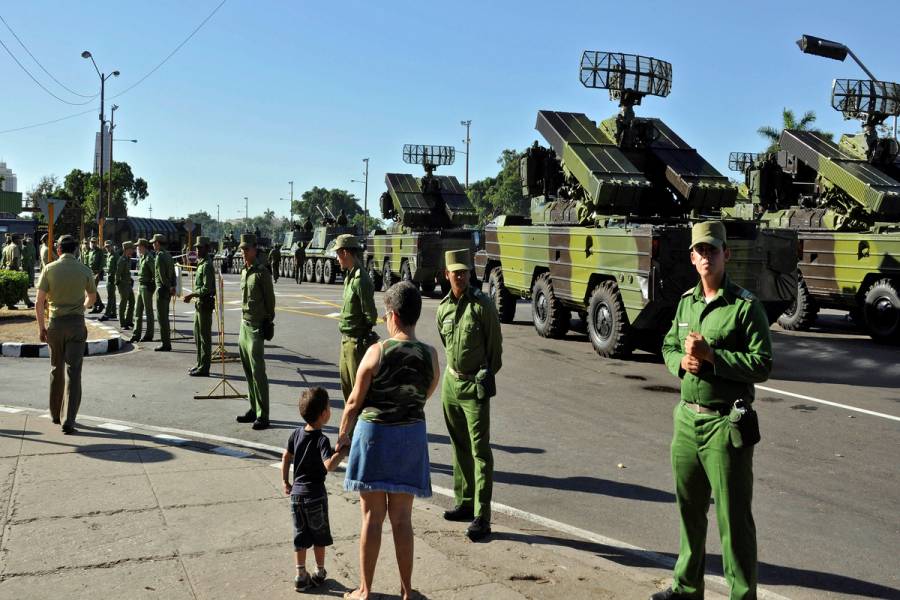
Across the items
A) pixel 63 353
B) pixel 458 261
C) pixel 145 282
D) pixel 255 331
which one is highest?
pixel 458 261

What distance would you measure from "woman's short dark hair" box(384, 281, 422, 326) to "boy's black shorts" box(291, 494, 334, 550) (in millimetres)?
1007

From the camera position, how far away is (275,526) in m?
5.28

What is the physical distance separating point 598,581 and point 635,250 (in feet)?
26.2

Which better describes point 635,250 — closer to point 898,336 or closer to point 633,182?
point 633,182

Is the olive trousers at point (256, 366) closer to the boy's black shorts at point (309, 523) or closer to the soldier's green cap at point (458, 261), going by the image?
the soldier's green cap at point (458, 261)

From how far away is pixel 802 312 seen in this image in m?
16.7

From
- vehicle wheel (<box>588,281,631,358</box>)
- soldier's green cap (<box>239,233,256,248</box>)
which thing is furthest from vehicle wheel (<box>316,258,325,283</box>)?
soldier's green cap (<box>239,233,256,248</box>)

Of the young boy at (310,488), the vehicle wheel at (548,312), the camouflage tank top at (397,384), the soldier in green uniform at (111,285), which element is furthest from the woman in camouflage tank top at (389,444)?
the soldier in green uniform at (111,285)

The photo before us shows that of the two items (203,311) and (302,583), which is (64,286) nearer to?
(203,311)

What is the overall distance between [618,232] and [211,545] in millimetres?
8699

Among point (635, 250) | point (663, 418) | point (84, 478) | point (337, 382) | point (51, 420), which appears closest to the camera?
point (84, 478)

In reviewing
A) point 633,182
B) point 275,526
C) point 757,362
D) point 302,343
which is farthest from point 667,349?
point 302,343

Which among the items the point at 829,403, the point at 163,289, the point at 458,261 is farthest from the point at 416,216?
the point at 458,261

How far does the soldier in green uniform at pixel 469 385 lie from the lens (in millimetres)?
5422
